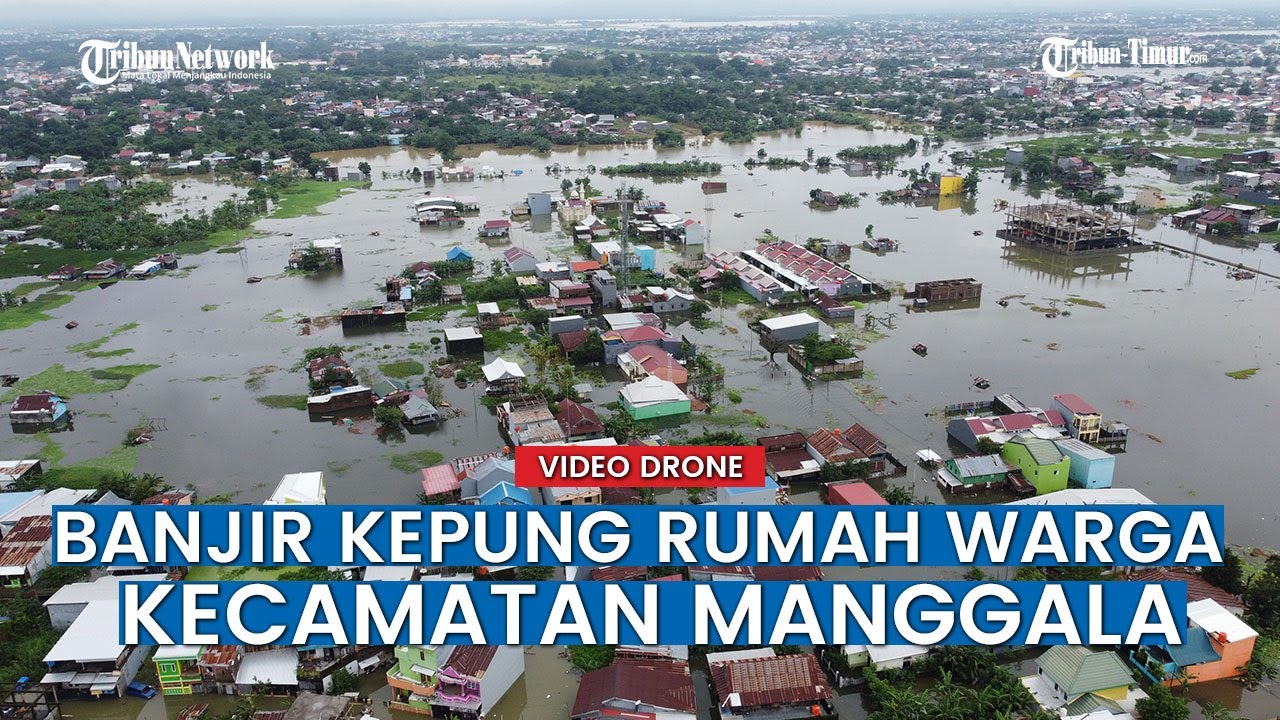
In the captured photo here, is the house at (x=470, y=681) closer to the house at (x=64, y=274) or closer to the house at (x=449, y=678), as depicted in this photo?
the house at (x=449, y=678)

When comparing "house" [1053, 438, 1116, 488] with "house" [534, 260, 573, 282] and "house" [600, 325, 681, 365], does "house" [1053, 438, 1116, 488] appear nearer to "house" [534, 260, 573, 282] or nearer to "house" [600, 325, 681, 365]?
"house" [600, 325, 681, 365]

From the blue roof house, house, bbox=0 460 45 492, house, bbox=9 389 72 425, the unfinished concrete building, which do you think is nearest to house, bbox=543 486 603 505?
house, bbox=0 460 45 492

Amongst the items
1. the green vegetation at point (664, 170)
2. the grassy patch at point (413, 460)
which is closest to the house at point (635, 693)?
the grassy patch at point (413, 460)

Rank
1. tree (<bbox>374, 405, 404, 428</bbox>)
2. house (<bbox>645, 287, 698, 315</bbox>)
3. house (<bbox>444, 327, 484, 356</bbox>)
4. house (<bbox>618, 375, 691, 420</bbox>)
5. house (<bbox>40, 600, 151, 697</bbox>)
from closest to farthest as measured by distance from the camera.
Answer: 1. house (<bbox>40, 600, 151, 697</bbox>)
2. tree (<bbox>374, 405, 404, 428</bbox>)
3. house (<bbox>618, 375, 691, 420</bbox>)
4. house (<bbox>444, 327, 484, 356</bbox>)
5. house (<bbox>645, 287, 698, 315</bbox>)

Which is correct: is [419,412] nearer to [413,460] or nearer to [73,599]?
[413,460]

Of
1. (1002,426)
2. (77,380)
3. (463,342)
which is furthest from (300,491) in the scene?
(1002,426)
